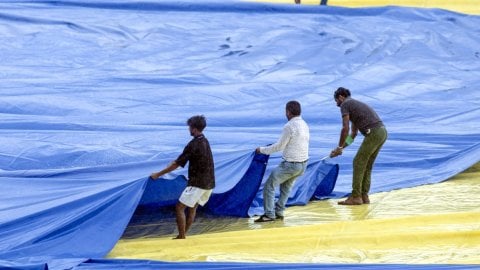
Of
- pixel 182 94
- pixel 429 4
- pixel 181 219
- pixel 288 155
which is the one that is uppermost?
pixel 429 4

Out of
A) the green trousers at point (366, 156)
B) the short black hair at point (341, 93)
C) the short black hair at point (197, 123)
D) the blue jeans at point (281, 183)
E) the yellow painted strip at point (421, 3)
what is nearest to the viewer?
the short black hair at point (197, 123)

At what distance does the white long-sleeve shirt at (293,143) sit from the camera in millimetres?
10180

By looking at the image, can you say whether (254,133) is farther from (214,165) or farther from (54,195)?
(54,195)

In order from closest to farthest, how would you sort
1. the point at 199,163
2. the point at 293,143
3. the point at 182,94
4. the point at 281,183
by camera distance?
the point at 199,163, the point at 293,143, the point at 281,183, the point at 182,94

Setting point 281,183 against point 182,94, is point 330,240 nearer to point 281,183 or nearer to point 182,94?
point 281,183

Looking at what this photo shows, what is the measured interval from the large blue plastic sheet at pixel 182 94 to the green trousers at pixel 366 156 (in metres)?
0.53

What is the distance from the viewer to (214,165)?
10.1 metres

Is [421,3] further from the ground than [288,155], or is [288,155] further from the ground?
[421,3]

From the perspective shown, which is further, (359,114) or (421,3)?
(421,3)

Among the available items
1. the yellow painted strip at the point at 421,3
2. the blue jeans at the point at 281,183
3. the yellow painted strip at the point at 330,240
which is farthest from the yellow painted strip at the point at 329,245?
the yellow painted strip at the point at 421,3

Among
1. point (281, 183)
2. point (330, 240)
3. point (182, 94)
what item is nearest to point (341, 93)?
point (281, 183)

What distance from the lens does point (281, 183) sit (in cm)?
1045

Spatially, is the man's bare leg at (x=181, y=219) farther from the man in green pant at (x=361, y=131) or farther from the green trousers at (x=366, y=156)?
the green trousers at (x=366, y=156)

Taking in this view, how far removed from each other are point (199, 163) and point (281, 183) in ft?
4.30
